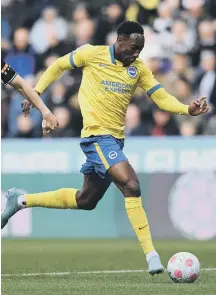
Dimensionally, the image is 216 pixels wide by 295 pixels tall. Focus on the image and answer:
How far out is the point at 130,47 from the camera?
374 inches

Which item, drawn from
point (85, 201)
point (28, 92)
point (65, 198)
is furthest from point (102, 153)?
point (28, 92)

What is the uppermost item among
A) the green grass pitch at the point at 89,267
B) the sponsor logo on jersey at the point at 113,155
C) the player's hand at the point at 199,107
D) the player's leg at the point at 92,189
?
the player's hand at the point at 199,107

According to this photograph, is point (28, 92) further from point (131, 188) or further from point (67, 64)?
point (67, 64)

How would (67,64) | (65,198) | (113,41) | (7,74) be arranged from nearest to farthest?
1. (7,74)
2. (67,64)
3. (65,198)
4. (113,41)

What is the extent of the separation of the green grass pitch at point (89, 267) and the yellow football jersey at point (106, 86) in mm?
1480

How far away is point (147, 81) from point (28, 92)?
7.12 feet

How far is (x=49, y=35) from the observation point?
17406 millimetres

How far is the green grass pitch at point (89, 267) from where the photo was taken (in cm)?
805

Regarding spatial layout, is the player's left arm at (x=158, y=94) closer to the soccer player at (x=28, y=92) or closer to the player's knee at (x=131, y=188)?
A: the player's knee at (x=131, y=188)

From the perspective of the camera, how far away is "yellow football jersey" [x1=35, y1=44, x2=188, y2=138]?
971 cm

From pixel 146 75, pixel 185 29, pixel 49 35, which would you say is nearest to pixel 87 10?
pixel 49 35

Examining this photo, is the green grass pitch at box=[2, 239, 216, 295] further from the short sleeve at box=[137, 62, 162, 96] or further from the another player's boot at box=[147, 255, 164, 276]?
the short sleeve at box=[137, 62, 162, 96]

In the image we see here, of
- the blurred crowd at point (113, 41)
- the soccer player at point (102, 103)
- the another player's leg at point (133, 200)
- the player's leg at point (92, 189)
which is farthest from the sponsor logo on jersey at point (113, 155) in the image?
the blurred crowd at point (113, 41)

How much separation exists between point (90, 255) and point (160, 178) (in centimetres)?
322
